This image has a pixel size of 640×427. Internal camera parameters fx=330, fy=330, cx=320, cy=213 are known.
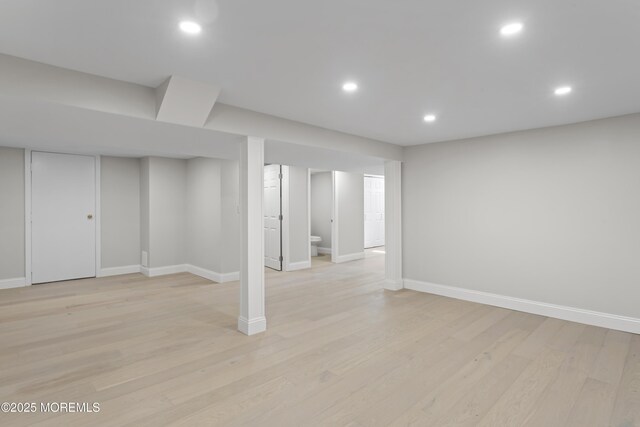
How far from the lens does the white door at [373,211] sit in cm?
1015

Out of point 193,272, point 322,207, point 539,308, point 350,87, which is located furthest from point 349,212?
point 350,87

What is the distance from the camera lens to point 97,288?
17.1ft

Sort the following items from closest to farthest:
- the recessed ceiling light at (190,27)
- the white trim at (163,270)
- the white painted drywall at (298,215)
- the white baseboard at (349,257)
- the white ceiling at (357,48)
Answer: the white ceiling at (357,48), the recessed ceiling light at (190,27), the white trim at (163,270), the white painted drywall at (298,215), the white baseboard at (349,257)

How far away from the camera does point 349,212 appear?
809 centimetres

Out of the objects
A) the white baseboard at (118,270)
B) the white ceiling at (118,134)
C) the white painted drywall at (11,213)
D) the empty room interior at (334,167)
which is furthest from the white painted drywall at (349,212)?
the white painted drywall at (11,213)

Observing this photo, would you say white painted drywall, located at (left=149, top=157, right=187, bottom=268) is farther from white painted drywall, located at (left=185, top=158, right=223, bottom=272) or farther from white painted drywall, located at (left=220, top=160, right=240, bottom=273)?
white painted drywall, located at (left=220, top=160, right=240, bottom=273)

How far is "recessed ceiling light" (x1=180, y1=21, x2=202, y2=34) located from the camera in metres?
1.76

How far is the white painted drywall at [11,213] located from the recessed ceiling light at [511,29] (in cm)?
669

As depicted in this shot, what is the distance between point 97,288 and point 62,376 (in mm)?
3063

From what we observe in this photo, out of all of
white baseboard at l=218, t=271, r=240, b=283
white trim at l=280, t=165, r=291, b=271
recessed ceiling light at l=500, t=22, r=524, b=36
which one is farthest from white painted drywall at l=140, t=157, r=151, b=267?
recessed ceiling light at l=500, t=22, r=524, b=36

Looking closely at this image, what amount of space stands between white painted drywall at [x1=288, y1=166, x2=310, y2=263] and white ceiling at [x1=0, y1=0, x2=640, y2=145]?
3.80 m

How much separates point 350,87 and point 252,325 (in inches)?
96.6

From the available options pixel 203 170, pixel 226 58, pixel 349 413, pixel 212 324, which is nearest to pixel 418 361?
pixel 349 413

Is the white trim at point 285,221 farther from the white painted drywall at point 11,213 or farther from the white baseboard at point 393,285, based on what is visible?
the white painted drywall at point 11,213
